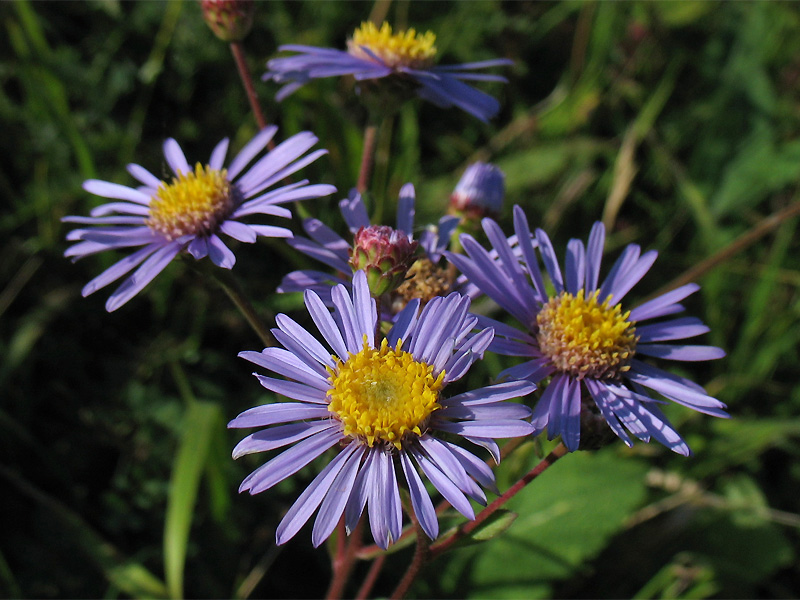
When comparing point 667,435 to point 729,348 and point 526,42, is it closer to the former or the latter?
point 729,348

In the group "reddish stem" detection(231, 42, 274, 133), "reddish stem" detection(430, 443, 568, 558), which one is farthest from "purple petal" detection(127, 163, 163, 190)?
"reddish stem" detection(430, 443, 568, 558)

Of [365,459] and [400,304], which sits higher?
[400,304]

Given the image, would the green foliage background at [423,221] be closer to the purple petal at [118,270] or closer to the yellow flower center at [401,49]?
the purple petal at [118,270]

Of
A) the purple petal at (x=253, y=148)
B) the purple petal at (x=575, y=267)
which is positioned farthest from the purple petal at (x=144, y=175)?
the purple petal at (x=575, y=267)

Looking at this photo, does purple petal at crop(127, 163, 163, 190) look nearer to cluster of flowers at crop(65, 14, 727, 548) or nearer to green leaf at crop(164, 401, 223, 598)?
cluster of flowers at crop(65, 14, 727, 548)

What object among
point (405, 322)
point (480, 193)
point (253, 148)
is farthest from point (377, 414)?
point (480, 193)

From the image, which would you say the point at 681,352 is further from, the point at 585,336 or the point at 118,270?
the point at 118,270

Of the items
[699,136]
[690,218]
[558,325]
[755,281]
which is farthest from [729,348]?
[558,325]
